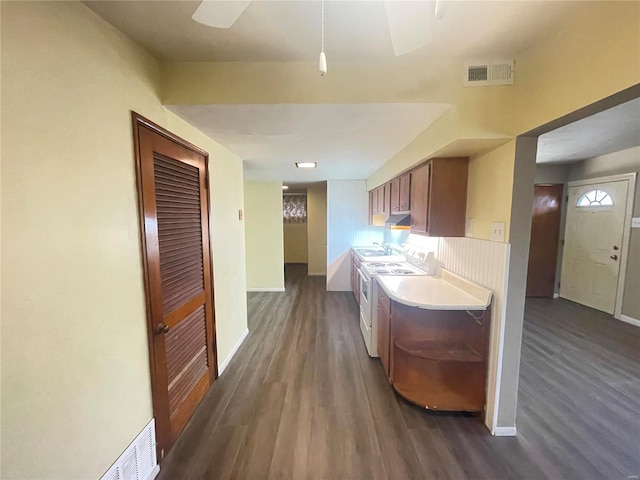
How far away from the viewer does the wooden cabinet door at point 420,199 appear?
227cm

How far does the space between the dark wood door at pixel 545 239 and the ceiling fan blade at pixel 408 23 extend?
16.9ft

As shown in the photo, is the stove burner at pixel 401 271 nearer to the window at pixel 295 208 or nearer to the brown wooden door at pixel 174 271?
the brown wooden door at pixel 174 271

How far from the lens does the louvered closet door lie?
62.9 inches

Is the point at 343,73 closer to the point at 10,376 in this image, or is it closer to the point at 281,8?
the point at 281,8

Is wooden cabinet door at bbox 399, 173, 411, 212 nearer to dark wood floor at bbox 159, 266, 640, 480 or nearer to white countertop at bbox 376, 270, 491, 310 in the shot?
white countertop at bbox 376, 270, 491, 310

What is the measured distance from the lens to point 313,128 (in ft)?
6.85

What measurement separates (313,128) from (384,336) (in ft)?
6.71

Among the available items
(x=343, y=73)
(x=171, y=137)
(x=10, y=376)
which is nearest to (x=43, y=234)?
(x=10, y=376)

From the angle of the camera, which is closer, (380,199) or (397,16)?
(397,16)

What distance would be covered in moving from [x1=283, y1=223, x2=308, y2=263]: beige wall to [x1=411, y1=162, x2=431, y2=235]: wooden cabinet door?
5.93m

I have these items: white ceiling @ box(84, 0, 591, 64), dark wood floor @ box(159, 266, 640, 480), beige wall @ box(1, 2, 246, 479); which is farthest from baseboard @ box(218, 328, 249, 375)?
white ceiling @ box(84, 0, 591, 64)

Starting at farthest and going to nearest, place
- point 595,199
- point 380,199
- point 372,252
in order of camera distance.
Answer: point 372,252 → point 595,199 → point 380,199

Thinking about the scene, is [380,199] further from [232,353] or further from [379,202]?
[232,353]

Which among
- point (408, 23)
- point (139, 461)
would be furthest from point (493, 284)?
point (139, 461)
